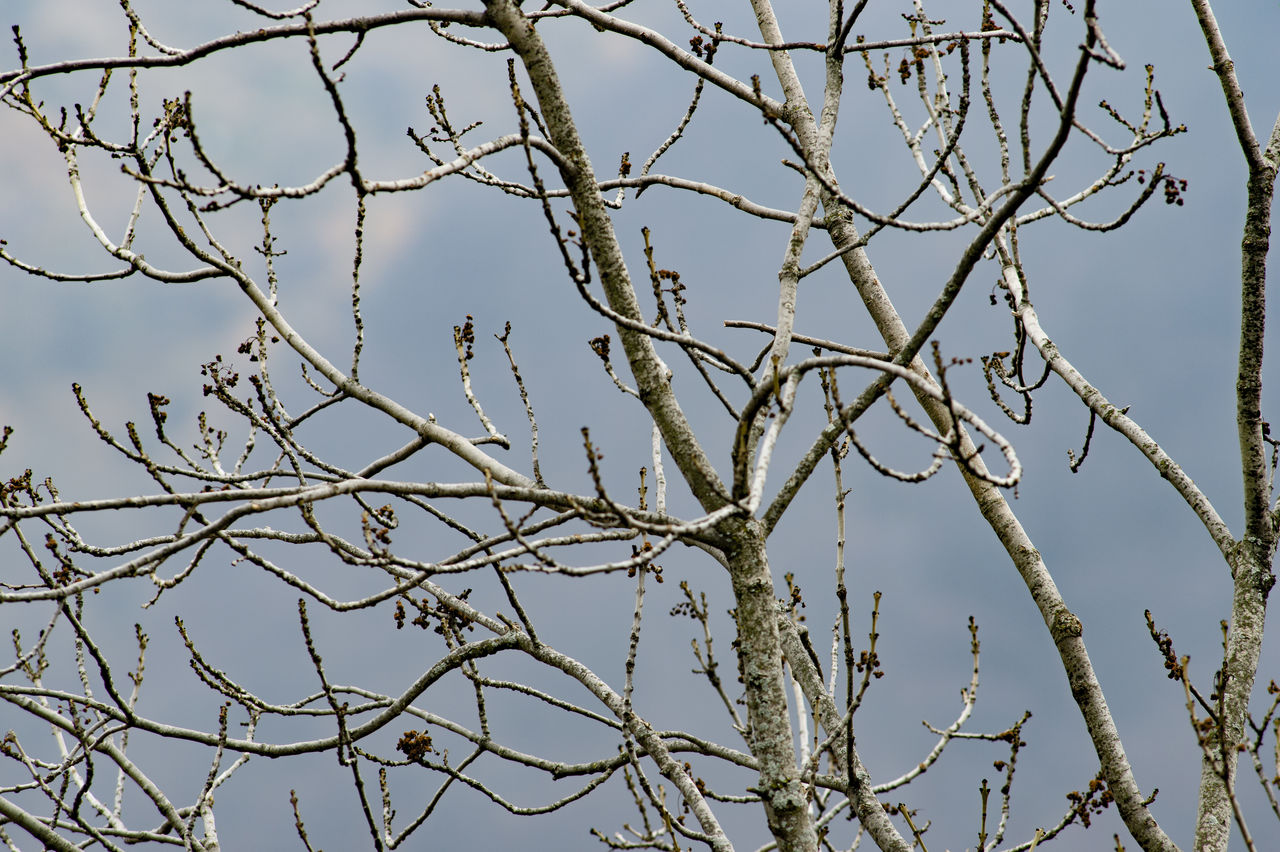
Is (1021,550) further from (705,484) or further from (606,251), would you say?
(606,251)

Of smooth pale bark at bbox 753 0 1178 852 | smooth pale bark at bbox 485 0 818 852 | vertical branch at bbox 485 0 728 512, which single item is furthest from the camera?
smooth pale bark at bbox 753 0 1178 852

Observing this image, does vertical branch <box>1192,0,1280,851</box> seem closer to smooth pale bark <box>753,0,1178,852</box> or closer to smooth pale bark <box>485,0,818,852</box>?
smooth pale bark <box>753,0,1178,852</box>

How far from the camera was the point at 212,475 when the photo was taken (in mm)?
4402

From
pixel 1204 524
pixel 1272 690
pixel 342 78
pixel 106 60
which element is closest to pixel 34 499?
pixel 106 60

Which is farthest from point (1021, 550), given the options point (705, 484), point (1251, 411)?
point (705, 484)

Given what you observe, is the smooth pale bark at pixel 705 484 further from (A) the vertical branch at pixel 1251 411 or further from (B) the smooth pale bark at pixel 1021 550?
(A) the vertical branch at pixel 1251 411

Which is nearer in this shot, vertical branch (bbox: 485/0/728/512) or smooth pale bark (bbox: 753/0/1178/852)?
vertical branch (bbox: 485/0/728/512)

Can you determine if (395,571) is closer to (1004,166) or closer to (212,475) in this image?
(212,475)

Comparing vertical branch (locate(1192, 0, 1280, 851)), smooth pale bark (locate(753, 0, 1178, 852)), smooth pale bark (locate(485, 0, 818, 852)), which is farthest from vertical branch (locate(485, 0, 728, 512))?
vertical branch (locate(1192, 0, 1280, 851))

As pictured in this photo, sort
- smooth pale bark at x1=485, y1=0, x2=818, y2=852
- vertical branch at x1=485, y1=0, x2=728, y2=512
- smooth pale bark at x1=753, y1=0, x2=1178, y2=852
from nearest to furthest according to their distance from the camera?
smooth pale bark at x1=485, y1=0, x2=818, y2=852
vertical branch at x1=485, y1=0, x2=728, y2=512
smooth pale bark at x1=753, y1=0, x2=1178, y2=852

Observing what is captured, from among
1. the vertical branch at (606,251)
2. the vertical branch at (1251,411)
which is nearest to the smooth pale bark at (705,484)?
the vertical branch at (606,251)

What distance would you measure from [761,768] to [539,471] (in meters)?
1.38

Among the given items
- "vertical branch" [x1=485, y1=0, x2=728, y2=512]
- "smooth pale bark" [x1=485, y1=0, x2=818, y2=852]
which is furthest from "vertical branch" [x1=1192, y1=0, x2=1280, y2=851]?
"vertical branch" [x1=485, y1=0, x2=728, y2=512]

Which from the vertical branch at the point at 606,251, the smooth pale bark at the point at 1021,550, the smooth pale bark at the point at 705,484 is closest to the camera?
the smooth pale bark at the point at 705,484
